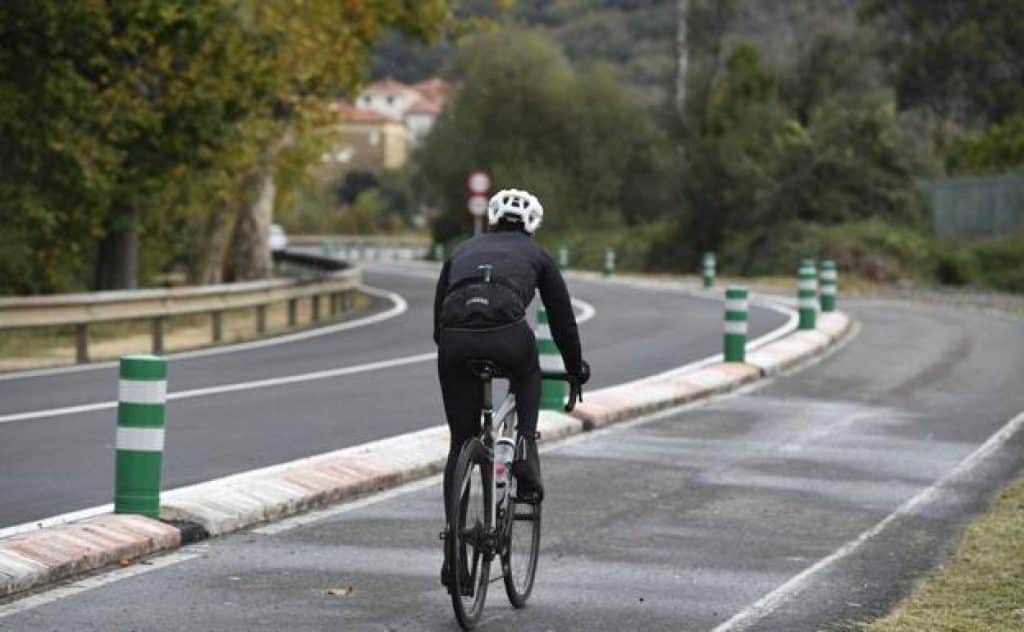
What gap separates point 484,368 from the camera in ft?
28.9

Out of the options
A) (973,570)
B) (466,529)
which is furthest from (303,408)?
(466,529)

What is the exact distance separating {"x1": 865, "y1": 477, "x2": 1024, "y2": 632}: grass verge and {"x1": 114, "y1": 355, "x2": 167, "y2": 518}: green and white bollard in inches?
151

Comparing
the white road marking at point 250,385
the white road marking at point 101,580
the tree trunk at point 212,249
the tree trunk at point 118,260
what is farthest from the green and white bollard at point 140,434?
the tree trunk at point 212,249

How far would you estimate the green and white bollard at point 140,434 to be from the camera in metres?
11.1

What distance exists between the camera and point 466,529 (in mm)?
8664

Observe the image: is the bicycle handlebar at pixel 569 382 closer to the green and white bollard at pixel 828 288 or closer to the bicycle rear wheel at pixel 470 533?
the bicycle rear wheel at pixel 470 533

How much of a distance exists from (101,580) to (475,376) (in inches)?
85.6

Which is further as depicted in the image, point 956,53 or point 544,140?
point 544,140

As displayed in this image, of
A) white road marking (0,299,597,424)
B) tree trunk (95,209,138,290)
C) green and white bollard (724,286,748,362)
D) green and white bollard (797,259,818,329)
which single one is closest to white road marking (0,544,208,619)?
white road marking (0,299,597,424)

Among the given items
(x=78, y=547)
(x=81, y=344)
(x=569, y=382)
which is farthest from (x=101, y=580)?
(x=81, y=344)

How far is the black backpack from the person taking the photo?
8.77 m

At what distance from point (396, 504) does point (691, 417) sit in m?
6.28

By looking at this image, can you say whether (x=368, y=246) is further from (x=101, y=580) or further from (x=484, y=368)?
(x=484, y=368)

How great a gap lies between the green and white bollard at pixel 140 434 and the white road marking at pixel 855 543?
3.24 metres
